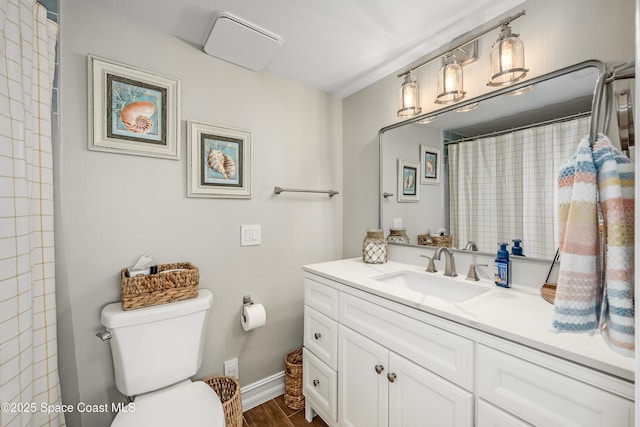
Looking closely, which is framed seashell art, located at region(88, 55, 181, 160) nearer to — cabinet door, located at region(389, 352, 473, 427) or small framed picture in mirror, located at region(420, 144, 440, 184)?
small framed picture in mirror, located at region(420, 144, 440, 184)

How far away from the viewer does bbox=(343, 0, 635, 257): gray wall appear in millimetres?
954

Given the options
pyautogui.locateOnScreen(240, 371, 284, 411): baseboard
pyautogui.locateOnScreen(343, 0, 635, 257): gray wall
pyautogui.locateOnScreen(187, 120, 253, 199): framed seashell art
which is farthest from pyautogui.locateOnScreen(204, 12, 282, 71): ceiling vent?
pyautogui.locateOnScreen(240, 371, 284, 411): baseboard

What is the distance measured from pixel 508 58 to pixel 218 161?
1513 millimetres

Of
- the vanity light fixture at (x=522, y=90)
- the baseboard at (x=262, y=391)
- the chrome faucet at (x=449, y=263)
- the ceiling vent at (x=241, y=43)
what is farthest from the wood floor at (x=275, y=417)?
the ceiling vent at (x=241, y=43)

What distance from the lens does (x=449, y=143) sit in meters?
1.44

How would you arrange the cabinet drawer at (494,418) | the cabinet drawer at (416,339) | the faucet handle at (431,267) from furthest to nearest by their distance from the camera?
1. the faucet handle at (431,267)
2. the cabinet drawer at (416,339)
3. the cabinet drawer at (494,418)

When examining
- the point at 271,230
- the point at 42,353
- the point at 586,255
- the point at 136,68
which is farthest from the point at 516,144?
the point at 42,353

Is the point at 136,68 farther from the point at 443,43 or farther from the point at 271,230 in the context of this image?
the point at 443,43

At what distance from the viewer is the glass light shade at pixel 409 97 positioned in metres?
1.54

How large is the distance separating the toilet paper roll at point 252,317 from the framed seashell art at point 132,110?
37.5 inches

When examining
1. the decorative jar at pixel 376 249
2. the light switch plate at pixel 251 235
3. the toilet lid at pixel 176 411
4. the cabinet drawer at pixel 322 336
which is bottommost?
the toilet lid at pixel 176 411

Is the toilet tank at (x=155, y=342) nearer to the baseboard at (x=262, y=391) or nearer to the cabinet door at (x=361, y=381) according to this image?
the baseboard at (x=262, y=391)

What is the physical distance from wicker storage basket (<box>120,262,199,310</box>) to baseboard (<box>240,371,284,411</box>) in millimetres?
820

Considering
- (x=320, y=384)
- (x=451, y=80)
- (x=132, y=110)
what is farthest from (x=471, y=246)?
(x=132, y=110)
